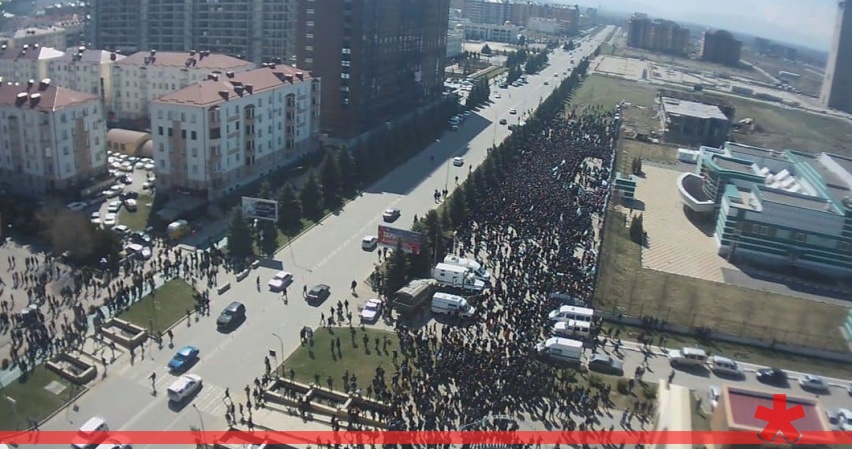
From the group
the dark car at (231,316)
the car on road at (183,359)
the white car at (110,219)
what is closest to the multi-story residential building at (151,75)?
the white car at (110,219)

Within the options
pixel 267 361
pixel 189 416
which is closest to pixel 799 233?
pixel 267 361

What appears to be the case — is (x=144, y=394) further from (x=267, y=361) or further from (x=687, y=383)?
(x=687, y=383)

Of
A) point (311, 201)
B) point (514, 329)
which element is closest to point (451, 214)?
point (311, 201)

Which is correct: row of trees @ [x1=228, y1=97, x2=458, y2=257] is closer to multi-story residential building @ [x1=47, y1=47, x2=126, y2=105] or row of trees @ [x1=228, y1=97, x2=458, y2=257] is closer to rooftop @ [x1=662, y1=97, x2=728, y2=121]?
multi-story residential building @ [x1=47, y1=47, x2=126, y2=105]

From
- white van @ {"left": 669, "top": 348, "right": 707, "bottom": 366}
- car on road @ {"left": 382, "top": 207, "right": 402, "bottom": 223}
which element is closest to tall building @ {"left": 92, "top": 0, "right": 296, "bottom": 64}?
car on road @ {"left": 382, "top": 207, "right": 402, "bottom": 223}

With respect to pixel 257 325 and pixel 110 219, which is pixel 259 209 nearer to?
pixel 110 219

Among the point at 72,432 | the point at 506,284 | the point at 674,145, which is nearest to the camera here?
the point at 72,432

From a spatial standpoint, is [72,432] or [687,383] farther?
[687,383]
